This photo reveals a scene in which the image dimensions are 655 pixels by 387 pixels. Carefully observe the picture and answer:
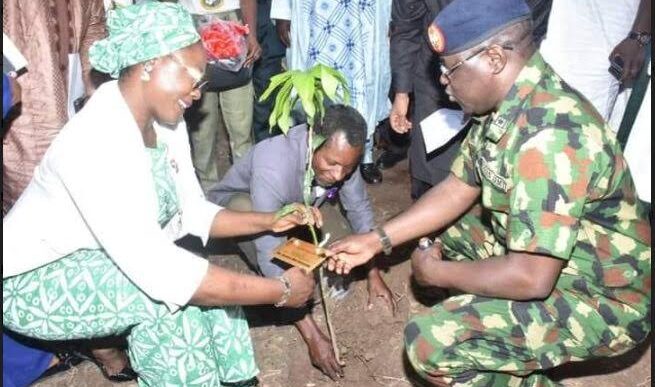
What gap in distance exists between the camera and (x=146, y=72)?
6.83 feet

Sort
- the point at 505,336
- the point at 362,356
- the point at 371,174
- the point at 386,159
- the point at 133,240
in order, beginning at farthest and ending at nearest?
the point at 386,159 → the point at 371,174 → the point at 362,356 → the point at 505,336 → the point at 133,240

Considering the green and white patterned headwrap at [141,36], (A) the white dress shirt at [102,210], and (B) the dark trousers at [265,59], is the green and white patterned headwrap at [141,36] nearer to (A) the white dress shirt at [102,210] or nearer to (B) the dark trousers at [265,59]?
(A) the white dress shirt at [102,210]

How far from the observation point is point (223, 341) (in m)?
2.51

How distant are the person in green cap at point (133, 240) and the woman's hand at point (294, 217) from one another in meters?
0.29

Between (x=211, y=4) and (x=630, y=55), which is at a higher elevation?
(x=211, y=4)

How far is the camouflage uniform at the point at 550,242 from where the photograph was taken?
1945 mm

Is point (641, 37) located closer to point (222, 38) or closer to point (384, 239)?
point (384, 239)

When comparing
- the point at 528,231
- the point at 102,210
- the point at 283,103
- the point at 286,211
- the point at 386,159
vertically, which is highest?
the point at 283,103

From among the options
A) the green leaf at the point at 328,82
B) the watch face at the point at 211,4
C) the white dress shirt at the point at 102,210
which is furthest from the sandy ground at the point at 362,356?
the watch face at the point at 211,4

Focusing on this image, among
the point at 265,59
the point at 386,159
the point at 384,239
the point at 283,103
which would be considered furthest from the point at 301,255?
the point at 386,159

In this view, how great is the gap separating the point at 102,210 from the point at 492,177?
1400mm

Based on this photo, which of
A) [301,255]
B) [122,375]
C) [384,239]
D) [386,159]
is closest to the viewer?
[301,255]

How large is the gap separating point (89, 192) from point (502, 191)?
147 centimetres

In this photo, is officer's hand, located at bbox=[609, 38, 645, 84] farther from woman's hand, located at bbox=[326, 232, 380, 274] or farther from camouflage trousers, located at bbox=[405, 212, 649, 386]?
woman's hand, located at bbox=[326, 232, 380, 274]
